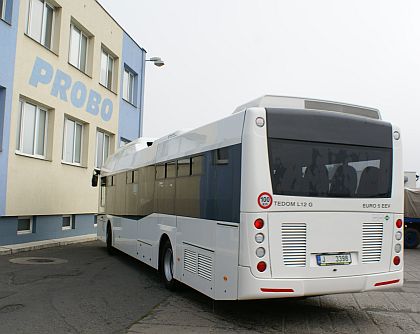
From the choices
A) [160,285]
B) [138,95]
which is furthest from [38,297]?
[138,95]

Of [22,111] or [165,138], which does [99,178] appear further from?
[165,138]

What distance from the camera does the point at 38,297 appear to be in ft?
25.6

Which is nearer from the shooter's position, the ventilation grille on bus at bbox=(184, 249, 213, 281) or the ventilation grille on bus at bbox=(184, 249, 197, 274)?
the ventilation grille on bus at bbox=(184, 249, 213, 281)

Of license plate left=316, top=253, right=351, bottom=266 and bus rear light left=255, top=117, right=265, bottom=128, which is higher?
bus rear light left=255, top=117, right=265, bottom=128

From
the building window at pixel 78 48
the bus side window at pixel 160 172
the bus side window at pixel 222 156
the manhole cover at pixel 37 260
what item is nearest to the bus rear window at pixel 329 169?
the bus side window at pixel 222 156

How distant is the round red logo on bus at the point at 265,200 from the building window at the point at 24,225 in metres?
11.1

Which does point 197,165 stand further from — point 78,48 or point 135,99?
point 135,99

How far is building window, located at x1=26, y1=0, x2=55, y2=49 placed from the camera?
49.8 feet

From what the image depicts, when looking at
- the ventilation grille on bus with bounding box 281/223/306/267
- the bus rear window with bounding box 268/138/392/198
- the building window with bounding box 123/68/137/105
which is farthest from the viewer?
the building window with bounding box 123/68/137/105

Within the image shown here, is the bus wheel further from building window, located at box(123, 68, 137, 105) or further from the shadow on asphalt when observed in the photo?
building window, located at box(123, 68, 137, 105)

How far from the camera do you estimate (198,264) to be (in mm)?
7223

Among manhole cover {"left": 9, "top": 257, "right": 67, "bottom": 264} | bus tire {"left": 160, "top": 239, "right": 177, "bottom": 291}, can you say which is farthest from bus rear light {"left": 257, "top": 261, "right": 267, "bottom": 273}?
manhole cover {"left": 9, "top": 257, "right": 67, "bottom": 264}

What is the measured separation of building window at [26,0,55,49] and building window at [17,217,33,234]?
5737 mm

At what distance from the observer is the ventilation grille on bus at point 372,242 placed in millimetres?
6504
